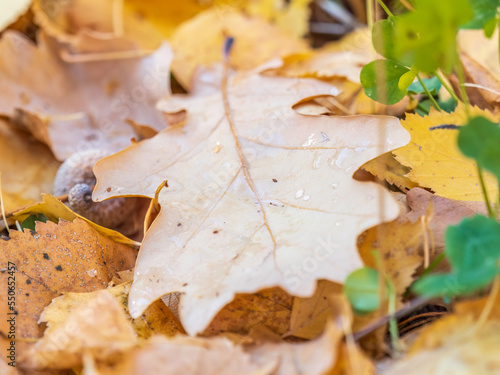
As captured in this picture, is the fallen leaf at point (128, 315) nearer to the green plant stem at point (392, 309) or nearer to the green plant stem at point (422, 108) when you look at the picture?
the green plant stem at point (392, 309)

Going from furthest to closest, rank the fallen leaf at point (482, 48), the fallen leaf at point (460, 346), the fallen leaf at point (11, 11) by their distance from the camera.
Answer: the fallen leaf at point (11, 11) < the fallen leaf at point (482, 48) < the fallen leaf at point (460, 346)

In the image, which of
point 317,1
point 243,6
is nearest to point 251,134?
point 243,6

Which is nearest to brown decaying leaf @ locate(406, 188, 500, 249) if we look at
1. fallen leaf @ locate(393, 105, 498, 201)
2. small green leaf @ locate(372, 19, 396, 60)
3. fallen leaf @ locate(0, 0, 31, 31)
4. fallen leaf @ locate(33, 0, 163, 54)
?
fallen leaf @ locate(393, 105, 498, 201)

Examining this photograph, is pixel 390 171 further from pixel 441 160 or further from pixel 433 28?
pixel 433 28

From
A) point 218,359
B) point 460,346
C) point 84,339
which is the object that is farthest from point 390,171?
point 84,339

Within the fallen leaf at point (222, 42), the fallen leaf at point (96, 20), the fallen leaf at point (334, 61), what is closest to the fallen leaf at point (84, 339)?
the fallen leaf at point (334, 61)

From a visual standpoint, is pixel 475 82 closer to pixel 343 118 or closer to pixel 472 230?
pixel 343 118
